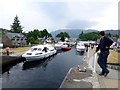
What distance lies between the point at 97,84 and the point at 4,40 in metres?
71.2

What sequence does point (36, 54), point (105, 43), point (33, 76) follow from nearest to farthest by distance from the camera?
1. point (105, 43)
2. point (33, 76)
3. point (36, 54)

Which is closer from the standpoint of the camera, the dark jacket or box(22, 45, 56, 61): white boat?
the dark jacket

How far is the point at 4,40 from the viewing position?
77562mm

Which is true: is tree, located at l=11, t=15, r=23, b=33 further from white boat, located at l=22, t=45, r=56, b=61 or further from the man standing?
the man standing

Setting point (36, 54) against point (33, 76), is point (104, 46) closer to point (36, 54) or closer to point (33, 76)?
point (33, 76)

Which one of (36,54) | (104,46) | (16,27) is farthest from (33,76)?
(16,27)

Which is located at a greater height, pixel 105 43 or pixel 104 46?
pixel 105 43

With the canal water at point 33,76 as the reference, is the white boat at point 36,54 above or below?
above

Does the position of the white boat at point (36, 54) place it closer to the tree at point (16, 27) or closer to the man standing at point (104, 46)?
the man standing at point (104, 46)

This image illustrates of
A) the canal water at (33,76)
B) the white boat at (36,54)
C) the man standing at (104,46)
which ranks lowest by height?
the canal water at (33,76)

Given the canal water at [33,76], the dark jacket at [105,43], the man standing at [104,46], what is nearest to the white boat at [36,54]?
the canal water at [33,76]

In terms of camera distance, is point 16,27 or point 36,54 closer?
point 36,54

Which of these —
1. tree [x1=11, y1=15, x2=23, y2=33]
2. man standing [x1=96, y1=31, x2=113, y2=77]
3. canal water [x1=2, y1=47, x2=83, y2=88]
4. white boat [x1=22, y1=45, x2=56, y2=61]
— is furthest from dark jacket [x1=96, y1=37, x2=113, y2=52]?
tree [x1=11, y1=15, x2=23, y2=33]

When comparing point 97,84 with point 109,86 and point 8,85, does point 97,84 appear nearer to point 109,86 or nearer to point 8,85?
point 109,86
